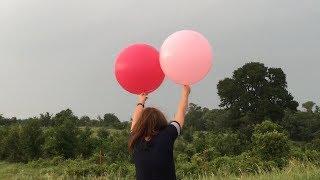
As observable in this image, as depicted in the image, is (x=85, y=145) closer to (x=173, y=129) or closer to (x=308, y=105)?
(x=308, y=105)

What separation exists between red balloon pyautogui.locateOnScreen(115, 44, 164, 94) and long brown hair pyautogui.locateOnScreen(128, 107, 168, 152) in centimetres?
152

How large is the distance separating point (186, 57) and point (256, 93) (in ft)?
118

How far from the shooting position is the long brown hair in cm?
355

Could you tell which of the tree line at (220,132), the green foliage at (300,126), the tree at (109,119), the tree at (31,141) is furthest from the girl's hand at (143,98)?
the tree at (109,119)

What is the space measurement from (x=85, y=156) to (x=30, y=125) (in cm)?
554

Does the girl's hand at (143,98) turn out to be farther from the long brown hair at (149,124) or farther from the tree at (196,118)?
the tree at (196,118)

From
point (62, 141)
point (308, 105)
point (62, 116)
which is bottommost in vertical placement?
point (62, 141)

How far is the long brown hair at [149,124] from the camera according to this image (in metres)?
3.55

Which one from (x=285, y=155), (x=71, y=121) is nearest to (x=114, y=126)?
(x=71, y=121)

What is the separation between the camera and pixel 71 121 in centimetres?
3619

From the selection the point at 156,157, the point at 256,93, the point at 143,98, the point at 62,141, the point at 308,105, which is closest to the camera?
the point at 156,157

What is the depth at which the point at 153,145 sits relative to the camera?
353 centimetres

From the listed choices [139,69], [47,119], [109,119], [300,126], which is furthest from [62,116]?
[139,69]

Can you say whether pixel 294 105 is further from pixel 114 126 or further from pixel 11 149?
pixel 11 149
